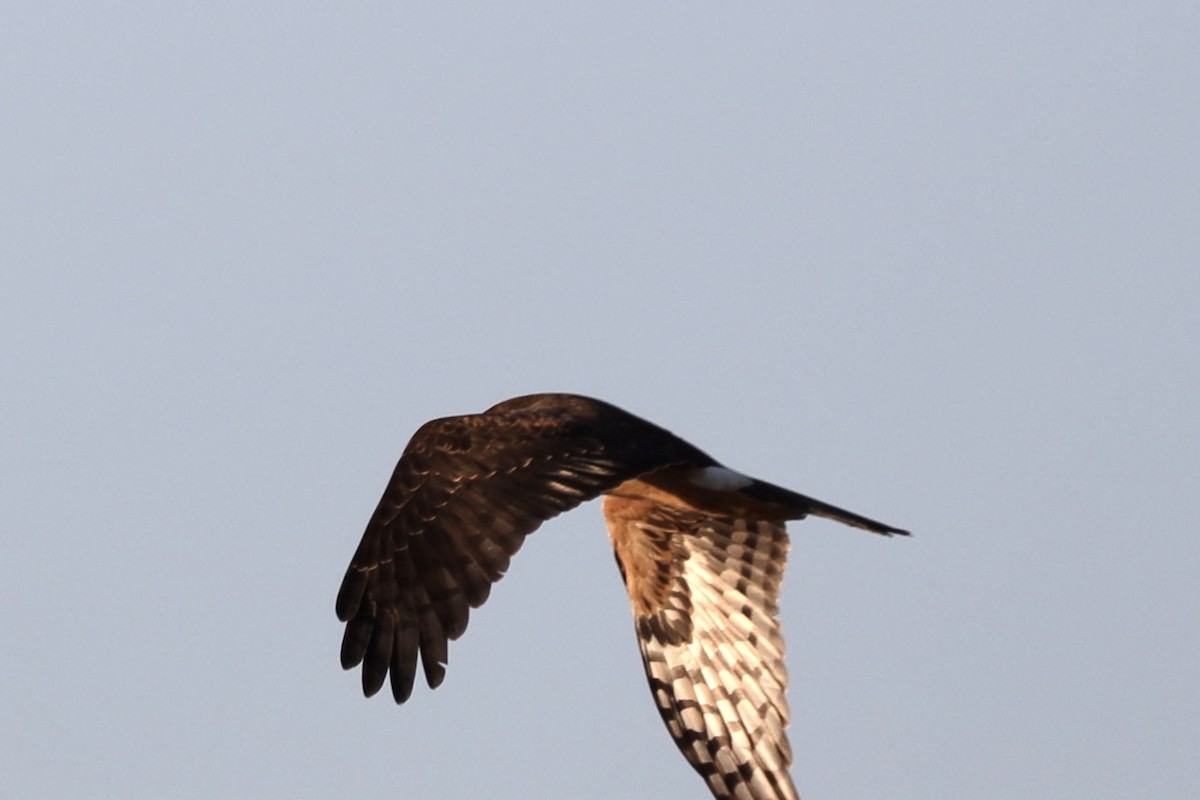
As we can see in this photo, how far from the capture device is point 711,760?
12477 mm

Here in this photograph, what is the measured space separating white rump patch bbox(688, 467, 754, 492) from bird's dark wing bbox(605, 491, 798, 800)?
1.16 meters

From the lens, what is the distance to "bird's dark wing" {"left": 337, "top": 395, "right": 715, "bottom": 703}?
9.78m

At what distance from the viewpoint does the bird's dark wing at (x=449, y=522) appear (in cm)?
978

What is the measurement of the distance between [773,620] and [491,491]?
3038 mm

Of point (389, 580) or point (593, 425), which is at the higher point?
point (593, 425)

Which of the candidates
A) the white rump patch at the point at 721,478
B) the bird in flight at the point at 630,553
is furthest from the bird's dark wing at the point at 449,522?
the white rump patch at the point at 721,478

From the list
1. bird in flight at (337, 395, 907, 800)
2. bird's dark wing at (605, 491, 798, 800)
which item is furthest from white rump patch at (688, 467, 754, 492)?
bird's dark wing at (605, 491, 798, 800)

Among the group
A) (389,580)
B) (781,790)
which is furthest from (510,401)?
(781,790)

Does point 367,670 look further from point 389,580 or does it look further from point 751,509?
point 751,509

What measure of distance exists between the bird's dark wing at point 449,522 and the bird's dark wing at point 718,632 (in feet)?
6.79

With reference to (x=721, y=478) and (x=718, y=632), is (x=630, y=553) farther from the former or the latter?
(x=721, y=478)

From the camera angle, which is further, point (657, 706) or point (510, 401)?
point (657, 706)

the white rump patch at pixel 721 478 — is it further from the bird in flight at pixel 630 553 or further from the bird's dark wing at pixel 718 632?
the bird's dark wing at pixel 718 632

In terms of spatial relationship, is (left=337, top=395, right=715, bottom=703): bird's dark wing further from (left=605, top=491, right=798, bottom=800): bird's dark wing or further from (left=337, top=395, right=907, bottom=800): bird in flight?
(left=605, top=491, right=798, bottom=800): bird's dark wing
